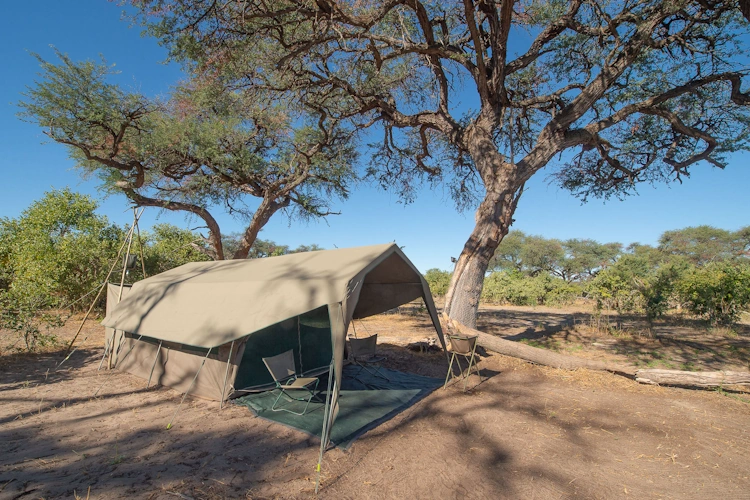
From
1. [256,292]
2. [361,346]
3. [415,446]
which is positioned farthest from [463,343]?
[256,292]

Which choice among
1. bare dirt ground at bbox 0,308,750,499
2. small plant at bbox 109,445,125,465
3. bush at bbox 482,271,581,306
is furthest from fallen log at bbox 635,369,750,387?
bush at bbox 482,271,581,306

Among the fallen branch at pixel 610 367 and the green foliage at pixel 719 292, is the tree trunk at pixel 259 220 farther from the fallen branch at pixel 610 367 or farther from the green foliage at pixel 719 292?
the green foliage at pixel 719 292

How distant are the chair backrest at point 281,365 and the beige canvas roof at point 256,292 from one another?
2.78 feet

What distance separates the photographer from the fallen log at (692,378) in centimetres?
507

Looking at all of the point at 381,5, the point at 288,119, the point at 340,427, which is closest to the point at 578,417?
the point at 340,427

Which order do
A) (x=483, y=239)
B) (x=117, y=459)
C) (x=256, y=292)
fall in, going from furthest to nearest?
(x=483, y=239)
(x=256, y=292)
(x=117, y=459)

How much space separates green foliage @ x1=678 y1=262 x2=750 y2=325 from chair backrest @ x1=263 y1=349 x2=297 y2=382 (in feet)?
37.4

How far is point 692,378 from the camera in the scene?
17.3ft

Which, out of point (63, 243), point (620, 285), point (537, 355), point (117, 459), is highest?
point (63, 243)

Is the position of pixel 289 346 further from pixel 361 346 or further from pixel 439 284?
pixel 439 284

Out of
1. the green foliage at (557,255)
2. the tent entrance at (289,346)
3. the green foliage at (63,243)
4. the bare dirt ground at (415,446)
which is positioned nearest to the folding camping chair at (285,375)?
the tent entrance at (289,346)

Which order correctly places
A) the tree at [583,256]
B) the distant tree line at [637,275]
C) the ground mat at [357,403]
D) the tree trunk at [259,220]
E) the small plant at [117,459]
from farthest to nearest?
1. the tree at [583,256]
2. the tree trunk at [259,220]
3. the distant tree line at [637,275]
4. the ground mat at [357,403]
5. the small plant at [117,459]

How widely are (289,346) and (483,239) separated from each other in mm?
4379

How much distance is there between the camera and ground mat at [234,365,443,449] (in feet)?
13.7
